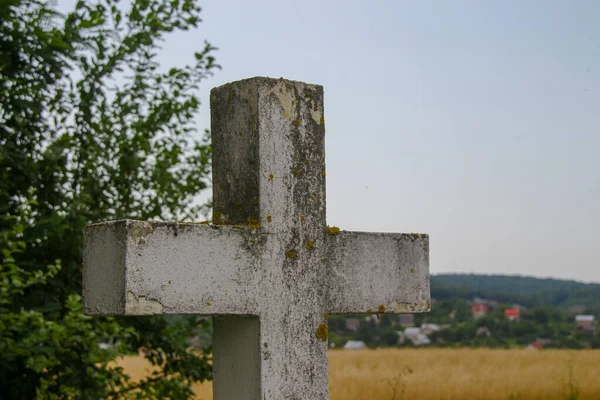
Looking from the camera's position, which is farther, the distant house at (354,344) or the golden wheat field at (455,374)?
the distant house at (354,344)

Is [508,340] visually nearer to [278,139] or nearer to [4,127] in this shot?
[4,127]

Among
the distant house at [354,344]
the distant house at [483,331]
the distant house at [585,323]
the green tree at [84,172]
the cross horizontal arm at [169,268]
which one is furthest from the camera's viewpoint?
the distant house at [585,323]

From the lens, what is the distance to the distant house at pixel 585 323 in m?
16.6

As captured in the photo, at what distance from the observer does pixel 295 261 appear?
3.29 m

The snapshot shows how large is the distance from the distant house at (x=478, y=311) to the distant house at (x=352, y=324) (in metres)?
2.53

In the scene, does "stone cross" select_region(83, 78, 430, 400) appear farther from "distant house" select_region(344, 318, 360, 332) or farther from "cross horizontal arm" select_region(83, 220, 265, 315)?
"distant house" select_region(344, 318, 360, 332)

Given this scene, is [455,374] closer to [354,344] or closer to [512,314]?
[354,344]

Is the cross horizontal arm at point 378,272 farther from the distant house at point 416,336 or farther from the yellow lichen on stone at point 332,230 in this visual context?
the distant house at point 416,336

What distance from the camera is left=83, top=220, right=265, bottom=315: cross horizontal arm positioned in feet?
9.51

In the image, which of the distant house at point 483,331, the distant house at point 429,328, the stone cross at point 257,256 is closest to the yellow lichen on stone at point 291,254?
the stone cross at point 257,256

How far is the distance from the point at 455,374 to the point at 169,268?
7522mm

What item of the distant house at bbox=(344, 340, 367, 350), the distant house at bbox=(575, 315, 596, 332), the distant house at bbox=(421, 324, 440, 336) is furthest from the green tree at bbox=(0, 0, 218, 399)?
the distant house at bbox=(575, 315, 596, 332)

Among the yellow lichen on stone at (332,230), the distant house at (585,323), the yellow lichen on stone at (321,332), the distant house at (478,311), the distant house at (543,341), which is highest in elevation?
the yellow lichen on stone at (332,230)

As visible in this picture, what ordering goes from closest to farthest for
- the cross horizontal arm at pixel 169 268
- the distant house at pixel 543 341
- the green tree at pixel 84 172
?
the cross horizontal arm at pixel 169 268 → the green tree at pixel 84 172 → the distant house at pixel 543 341
